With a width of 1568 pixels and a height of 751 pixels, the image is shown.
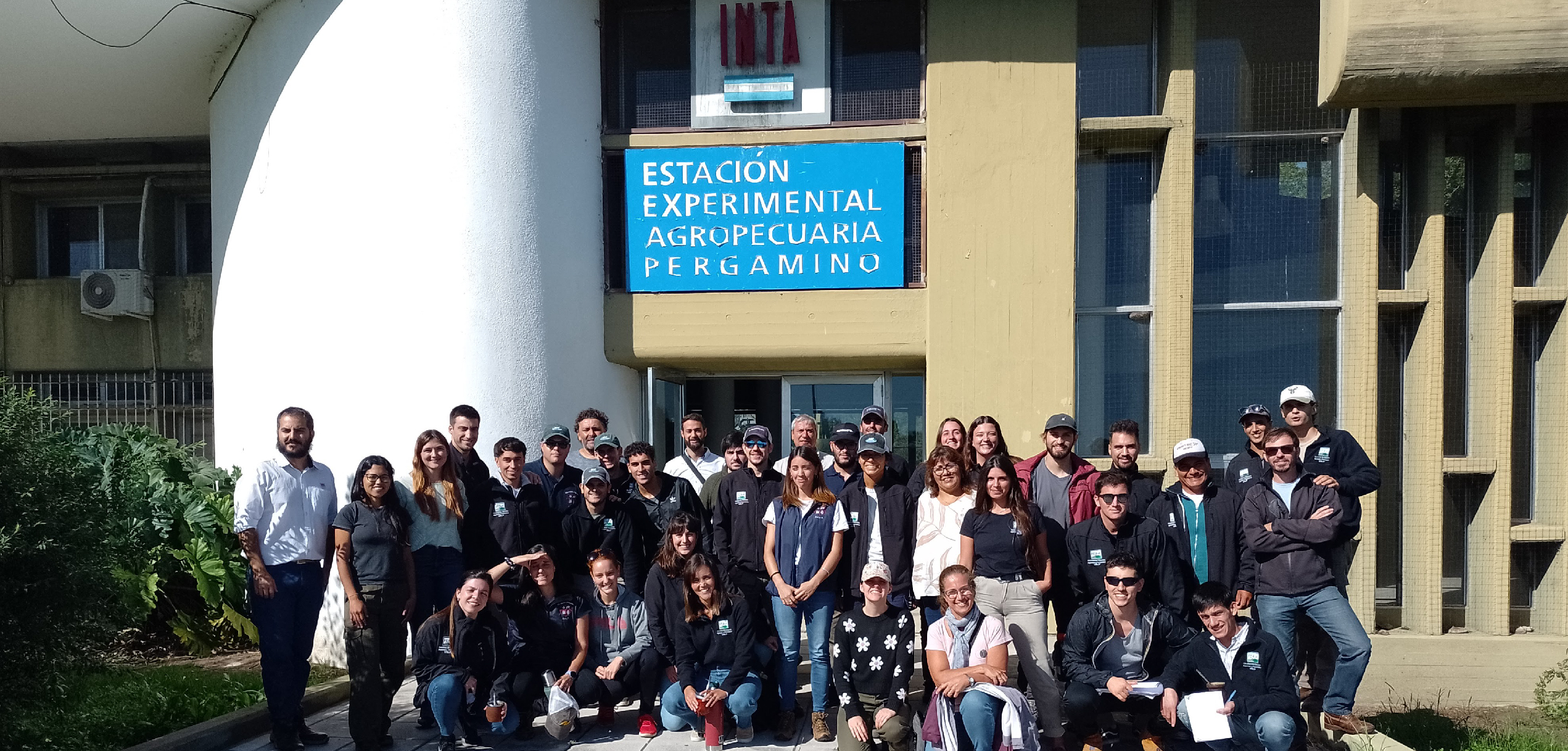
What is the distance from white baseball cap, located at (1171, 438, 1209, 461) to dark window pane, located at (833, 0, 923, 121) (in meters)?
3.71

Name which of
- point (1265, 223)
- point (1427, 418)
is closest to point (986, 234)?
point (1265, 223)

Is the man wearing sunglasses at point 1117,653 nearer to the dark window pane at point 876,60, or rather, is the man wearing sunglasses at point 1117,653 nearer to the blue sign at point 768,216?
the blue sign at point 768,216

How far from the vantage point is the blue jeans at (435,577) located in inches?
248

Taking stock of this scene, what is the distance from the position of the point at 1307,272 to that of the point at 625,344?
5.41 m

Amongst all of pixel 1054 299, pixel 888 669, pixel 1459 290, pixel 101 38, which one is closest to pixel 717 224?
pixel 1054 299

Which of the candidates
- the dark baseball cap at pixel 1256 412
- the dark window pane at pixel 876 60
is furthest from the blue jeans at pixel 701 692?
the dark window pane at pixel 876 60

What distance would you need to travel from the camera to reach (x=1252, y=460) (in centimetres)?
648

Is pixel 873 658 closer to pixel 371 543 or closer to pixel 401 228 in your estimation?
pixel 371 543

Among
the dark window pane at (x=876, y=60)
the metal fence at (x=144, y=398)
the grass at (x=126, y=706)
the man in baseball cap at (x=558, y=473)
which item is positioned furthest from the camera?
the metal fence at (x=144, y=398)

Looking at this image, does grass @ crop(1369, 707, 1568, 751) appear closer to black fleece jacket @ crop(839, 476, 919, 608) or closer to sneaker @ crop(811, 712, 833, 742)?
black fleece jacket @ crop(839, 476, 919, 608)

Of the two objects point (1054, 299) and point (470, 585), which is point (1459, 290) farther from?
point (470, 585)

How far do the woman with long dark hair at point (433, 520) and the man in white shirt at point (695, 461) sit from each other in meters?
1.58

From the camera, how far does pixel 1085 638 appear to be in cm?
575

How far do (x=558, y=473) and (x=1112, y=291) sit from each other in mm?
4551
